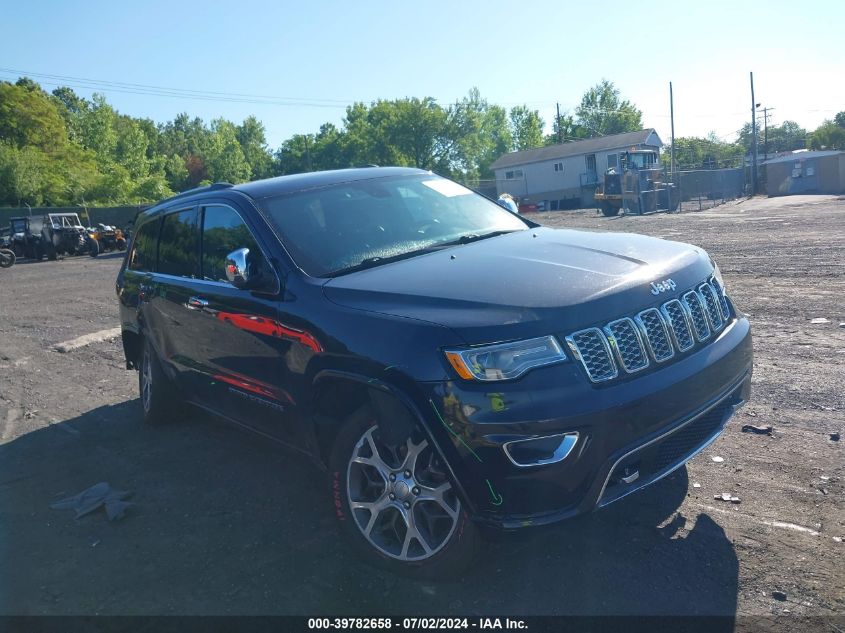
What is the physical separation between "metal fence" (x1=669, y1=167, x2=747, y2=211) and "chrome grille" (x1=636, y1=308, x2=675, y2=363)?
37.4 m

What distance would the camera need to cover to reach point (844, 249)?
1292cm

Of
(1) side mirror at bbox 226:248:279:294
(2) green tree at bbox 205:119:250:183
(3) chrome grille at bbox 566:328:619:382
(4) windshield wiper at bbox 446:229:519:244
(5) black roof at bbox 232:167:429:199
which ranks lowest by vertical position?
(3) chrome grille at bbox 566:328:619:382

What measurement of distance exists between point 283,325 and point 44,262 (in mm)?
32449

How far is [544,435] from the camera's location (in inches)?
111

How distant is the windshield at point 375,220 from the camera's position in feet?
13.3

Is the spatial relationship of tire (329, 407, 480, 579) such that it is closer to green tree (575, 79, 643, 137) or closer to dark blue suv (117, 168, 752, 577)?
dark blue suv (117, 168, 752, 577)

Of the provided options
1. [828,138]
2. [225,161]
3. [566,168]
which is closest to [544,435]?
[566,168]

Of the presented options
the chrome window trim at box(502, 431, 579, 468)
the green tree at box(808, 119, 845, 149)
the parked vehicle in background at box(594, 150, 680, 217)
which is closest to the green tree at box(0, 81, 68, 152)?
the parked vehicle in background at box(594, 150, 680, 217)

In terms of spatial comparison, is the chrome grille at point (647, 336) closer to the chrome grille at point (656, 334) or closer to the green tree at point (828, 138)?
the chrome grille at point (656, 334)

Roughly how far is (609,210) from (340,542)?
3692cm

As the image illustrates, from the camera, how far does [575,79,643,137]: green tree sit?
4075 inches

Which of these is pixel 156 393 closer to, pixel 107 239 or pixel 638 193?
pixel 107 239

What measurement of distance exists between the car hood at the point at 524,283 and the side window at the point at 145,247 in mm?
2696

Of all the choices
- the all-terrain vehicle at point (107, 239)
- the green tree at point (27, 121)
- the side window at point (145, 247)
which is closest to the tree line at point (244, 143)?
the green tree at point (27, 121)
